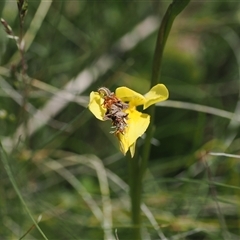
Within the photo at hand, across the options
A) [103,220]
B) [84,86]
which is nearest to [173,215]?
[103,220]

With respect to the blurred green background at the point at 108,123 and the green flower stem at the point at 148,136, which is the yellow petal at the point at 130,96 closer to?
the green flower stem at the point at 148,136

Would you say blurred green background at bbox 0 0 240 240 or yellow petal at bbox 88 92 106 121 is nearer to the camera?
yellow petal at bbox 88 92 106 121

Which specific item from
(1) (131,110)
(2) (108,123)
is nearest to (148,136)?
(1) (131,110)

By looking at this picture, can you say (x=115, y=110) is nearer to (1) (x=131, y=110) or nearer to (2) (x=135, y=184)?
(1) (x=131, y=110)

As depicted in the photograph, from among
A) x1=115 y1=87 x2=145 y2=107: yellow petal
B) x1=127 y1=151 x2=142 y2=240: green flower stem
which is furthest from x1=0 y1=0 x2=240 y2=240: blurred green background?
x1=115 y1=87 x2=145 y2=107: yellow petal

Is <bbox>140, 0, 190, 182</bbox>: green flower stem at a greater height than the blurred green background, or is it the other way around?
<bbox>140, 0, 190, 182</bbox>: green flower stem

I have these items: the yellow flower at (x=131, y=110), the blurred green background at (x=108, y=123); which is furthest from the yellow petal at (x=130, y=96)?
the blurred green background at (x=108, y=123)

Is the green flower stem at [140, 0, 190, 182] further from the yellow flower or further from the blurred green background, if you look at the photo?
the blurred green background

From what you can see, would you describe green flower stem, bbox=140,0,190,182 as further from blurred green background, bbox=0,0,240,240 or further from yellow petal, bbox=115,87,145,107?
blurred green background, bbox=0,0,240,240

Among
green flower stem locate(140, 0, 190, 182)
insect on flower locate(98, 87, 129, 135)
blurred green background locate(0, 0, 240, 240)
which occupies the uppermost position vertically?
green flower stem locate(140, 0, 190, 182)
